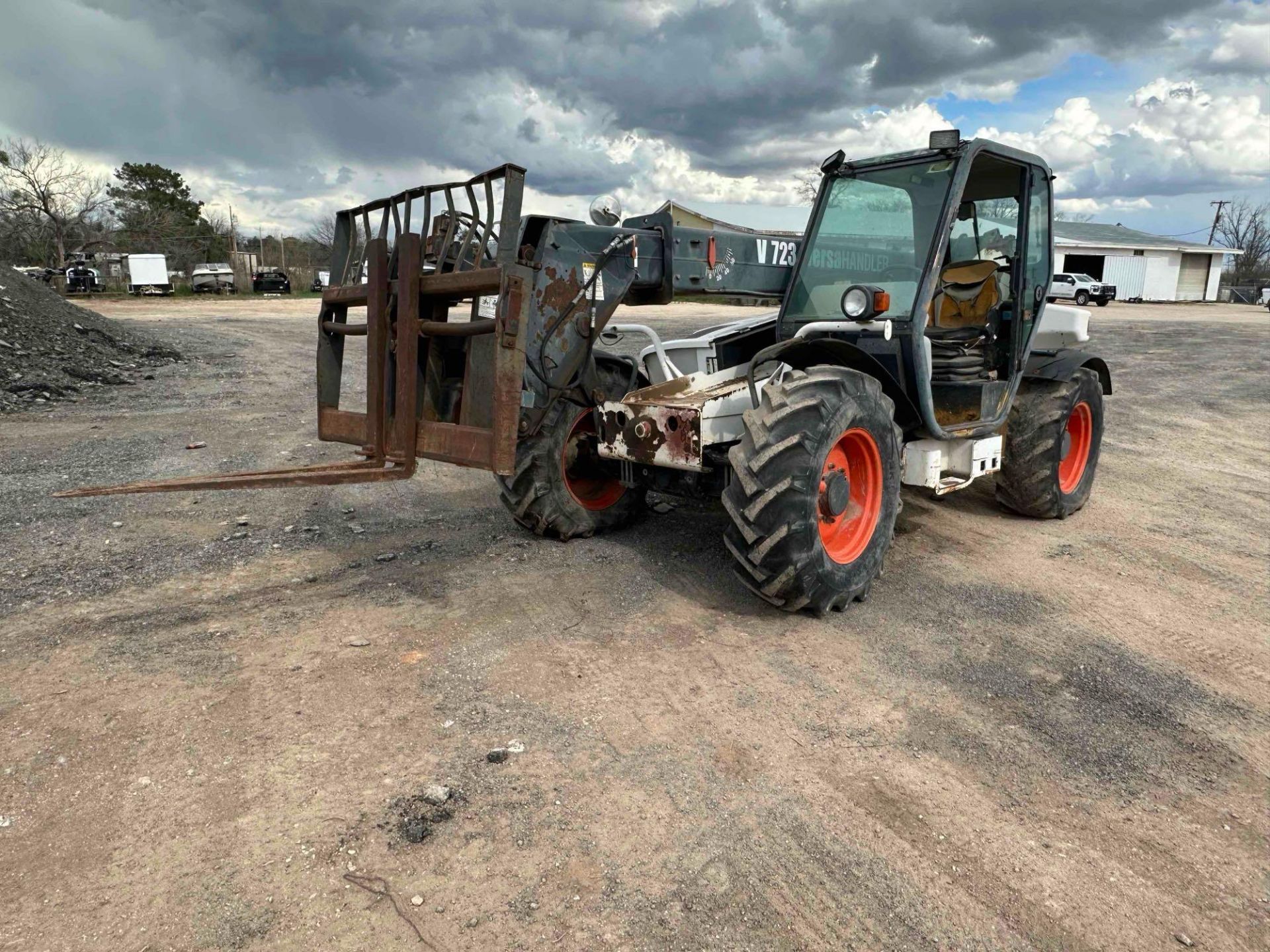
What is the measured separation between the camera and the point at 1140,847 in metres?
2.85

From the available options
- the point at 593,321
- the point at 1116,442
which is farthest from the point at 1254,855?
the point at 1116,442

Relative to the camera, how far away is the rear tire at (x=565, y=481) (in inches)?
209

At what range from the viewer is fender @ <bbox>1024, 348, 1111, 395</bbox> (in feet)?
21.6

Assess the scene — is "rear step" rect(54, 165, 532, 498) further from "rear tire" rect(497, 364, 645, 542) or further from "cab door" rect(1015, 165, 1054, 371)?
"cab door" rect(1015, 165, 1054, 371)

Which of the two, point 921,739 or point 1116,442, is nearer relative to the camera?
point 921,739

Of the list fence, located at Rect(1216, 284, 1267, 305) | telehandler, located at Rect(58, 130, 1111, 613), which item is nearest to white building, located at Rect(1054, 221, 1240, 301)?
fence, located at Rect(1216, 284, 1267, 305)

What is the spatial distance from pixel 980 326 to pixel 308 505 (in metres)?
5.05

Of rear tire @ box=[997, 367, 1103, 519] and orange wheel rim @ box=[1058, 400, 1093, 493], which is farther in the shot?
orange wheel rim @ box=[1058, 400, 1093, 493]

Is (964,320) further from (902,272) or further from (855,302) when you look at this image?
(855,302)

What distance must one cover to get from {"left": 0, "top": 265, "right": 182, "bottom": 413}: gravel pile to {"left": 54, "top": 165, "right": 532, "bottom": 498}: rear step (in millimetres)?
8022

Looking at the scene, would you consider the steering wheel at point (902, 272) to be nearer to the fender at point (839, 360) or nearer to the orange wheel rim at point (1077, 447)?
the fender at point (839, 360)

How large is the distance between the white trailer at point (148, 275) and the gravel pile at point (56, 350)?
74.4 ft

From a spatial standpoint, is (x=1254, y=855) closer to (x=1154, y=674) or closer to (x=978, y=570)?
(x=1154, y=674)

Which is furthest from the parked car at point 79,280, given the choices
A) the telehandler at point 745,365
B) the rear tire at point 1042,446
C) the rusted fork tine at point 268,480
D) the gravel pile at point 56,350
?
the rear tire at point 1042,446
